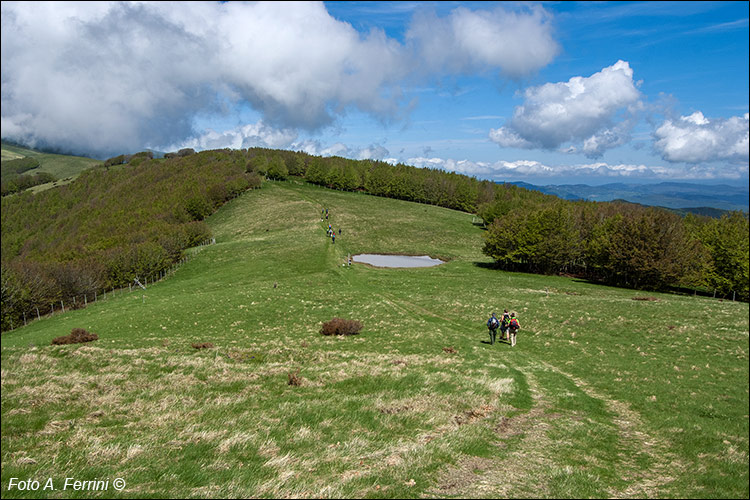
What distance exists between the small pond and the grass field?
34.0 metres

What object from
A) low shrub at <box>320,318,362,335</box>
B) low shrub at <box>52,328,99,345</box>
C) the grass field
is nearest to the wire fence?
the grass field

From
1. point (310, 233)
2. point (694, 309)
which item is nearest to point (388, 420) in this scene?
point (694, 309)

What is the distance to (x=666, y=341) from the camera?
24.6m

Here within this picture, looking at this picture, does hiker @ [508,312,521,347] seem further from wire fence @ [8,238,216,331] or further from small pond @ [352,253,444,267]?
wire fence @ [8,238,216,331]

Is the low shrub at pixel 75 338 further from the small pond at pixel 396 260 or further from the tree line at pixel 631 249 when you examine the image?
the tree line at pixel 631 249

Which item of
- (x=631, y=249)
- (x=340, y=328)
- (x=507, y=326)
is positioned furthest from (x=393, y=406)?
(x=631, y=249)

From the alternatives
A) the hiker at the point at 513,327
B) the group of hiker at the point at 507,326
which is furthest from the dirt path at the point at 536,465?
the group of hiker at the point at 507,326

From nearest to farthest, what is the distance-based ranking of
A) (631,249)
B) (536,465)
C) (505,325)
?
(536,465) → (505,325) → (631,249)

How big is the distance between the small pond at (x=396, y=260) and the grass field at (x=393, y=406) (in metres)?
34.0

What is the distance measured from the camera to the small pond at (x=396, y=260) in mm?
72438

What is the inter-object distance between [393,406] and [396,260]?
2432 inches

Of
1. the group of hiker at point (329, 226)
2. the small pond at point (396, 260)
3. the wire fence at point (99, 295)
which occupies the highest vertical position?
the group of hiker at point (329, 226)

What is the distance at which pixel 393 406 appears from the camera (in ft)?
49.6

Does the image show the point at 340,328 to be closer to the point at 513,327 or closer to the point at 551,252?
the point at 513,327
